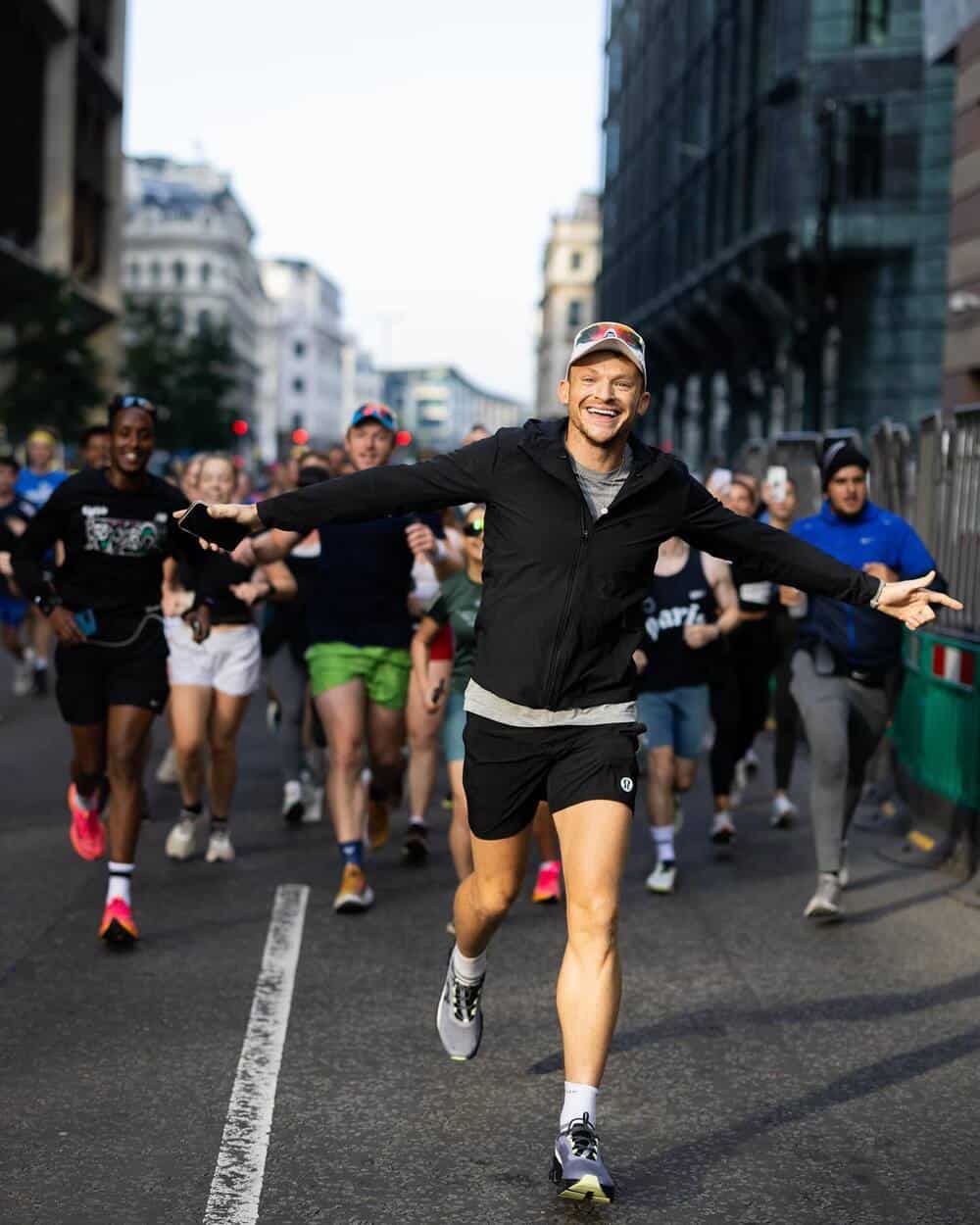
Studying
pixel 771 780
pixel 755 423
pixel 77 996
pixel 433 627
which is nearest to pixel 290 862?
pixel 433 627

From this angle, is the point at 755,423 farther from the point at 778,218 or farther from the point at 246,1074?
the point at 246,1074

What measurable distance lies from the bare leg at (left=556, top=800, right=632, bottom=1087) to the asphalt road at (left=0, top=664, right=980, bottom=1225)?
1.14ft

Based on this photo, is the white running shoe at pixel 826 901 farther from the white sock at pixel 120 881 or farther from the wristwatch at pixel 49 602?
the wristwatch at pixel 49 602

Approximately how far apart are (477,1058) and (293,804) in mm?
4752

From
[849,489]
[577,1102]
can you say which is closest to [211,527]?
[577,1102]

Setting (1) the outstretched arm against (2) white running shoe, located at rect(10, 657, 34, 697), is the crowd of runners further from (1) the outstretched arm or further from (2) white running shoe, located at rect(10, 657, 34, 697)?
(2) white running shoe, located at rect(10, 657, 34, 697)

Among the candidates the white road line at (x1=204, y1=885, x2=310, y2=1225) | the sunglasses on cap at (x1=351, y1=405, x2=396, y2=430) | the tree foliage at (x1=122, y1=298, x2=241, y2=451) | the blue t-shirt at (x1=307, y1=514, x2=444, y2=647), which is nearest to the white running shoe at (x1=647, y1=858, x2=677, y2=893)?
the blue t-shirt at (x1=307, y1=514, x2=444, y2=647)

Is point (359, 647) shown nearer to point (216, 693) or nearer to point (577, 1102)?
point (216, 693)

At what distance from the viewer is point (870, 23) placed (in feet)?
138

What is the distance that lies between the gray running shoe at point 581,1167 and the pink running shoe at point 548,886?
3.71 metres

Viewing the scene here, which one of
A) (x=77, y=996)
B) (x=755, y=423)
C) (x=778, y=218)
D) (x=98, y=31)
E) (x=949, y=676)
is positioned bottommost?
(x=77, y=996)

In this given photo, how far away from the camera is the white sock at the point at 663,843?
8.72 m

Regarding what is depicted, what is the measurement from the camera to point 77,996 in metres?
6.36

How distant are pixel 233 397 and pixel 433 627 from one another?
13405 centimetres
